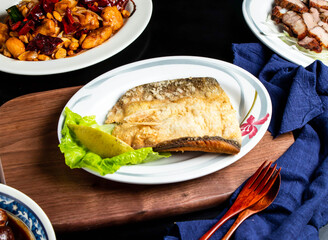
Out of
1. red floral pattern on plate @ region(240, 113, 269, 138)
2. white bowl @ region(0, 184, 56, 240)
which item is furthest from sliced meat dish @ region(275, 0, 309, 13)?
white bowl @ region(0, 184, 56, 240)

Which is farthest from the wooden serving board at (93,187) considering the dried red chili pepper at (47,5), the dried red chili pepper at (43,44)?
the dried red chili pepper at (47,5)

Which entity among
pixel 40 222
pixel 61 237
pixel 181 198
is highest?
pixel 40 222

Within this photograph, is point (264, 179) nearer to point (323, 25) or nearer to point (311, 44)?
point (311, 44)

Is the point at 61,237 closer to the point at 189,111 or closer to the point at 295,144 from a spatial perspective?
the point at 189,111

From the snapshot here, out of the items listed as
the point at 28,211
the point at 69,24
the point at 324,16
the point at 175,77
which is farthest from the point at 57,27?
the point at 324,16

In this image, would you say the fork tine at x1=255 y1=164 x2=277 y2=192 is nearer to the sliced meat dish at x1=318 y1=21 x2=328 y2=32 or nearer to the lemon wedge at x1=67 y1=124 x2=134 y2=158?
the lemon wedge at x1=67 y1=124 x2=134 y2=158

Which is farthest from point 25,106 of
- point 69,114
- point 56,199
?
point 56,199
